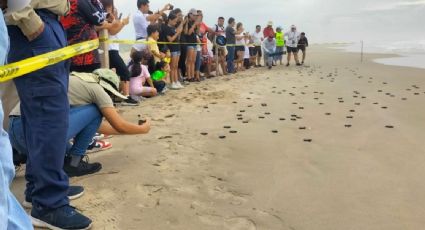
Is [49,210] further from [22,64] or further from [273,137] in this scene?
[273,137]

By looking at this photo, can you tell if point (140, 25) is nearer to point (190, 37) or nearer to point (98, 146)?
point (190, 37)

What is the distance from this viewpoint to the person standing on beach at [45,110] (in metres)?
2.42

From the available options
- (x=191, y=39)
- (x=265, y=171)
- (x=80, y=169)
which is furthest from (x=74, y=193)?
(x=191, y=39)

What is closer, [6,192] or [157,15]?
[6,192]

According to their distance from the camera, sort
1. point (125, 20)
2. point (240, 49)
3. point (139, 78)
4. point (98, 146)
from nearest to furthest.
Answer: point (98, 146), point (125, 20), point (139, 78), point (240, 49)

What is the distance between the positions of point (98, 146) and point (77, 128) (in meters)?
1.08

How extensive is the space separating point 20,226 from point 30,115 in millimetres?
1539

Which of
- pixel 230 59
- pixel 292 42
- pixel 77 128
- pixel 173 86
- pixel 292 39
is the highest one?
pixel 292 39

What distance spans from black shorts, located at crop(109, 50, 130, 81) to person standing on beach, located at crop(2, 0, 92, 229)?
3791 mm

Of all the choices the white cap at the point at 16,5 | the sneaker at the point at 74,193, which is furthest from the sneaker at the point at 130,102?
the white cap at the point at 16,5

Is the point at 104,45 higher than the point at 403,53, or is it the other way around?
the point at 104,45

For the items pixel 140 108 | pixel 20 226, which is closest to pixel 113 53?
pixel 140 108

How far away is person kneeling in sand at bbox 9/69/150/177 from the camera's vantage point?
314 centimetres

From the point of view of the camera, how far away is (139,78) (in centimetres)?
762
